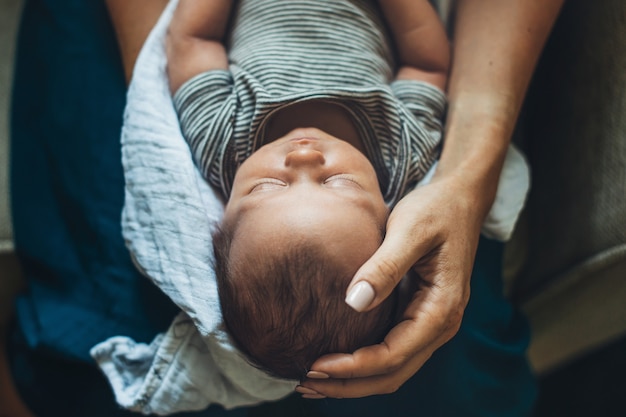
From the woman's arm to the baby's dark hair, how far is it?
2 centimetres

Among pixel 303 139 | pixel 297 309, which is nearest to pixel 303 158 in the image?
pixel 303 139

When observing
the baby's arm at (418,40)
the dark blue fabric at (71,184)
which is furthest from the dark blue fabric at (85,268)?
the baby's arm at (418,40)

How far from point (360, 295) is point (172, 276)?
7.8 inches

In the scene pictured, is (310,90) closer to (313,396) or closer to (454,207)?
(454,207)

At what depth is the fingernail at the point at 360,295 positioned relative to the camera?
0.46 meters

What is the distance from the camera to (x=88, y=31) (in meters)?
0.73

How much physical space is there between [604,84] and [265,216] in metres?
0.46

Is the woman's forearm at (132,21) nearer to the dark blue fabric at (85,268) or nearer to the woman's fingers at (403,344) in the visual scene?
the dark blue fabric at (85,268)

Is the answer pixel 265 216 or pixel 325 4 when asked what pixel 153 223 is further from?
pixel 325 4

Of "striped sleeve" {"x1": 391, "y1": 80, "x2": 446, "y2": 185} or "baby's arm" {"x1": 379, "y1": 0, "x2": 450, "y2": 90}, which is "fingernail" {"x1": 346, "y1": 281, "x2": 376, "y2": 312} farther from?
"baby's arm" {"x1": 379, "y1": 0, "x2": 450, "y2": 90}

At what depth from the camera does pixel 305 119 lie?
60 centimetres

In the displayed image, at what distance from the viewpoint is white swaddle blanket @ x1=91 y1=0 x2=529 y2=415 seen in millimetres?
562

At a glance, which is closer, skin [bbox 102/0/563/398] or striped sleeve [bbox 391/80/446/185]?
skin [bbox 102/0/563/398]

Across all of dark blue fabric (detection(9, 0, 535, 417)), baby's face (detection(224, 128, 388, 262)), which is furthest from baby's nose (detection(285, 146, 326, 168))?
dark blue fabric (detection(9, 0, 535, 417))
